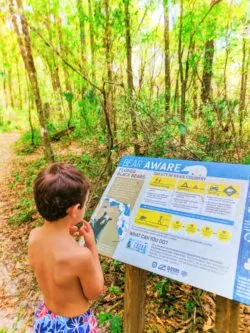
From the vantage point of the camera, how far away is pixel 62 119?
13602 millimetres

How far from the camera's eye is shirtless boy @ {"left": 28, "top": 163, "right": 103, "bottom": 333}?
1.55 meters

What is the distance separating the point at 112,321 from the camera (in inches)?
115

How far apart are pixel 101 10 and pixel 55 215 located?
5.17 metres

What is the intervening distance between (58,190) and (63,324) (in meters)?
0.85

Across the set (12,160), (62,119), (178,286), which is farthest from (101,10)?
(62,119)

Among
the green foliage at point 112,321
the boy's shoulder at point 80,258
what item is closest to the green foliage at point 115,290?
the green foliage at point 112,321

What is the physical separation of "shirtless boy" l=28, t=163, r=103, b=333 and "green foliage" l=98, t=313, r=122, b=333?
1246 mm

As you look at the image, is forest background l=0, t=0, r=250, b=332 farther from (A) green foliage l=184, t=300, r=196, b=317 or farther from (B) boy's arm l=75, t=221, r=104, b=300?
(B) boy's arm l=75, t=221, r=104, b=300

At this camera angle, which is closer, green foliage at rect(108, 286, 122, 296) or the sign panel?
the sign panel

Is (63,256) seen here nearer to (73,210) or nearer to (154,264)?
(73,210)

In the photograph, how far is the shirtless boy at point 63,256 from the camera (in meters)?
1.55

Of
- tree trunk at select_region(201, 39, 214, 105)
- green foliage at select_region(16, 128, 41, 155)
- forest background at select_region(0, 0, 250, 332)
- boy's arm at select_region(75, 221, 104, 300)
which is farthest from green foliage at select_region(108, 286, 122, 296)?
green foliage at select_region(16, 128, 41, 155)

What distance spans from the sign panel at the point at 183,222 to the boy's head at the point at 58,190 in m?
0.73

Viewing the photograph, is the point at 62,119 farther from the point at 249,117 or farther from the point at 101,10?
the point at 249,117
